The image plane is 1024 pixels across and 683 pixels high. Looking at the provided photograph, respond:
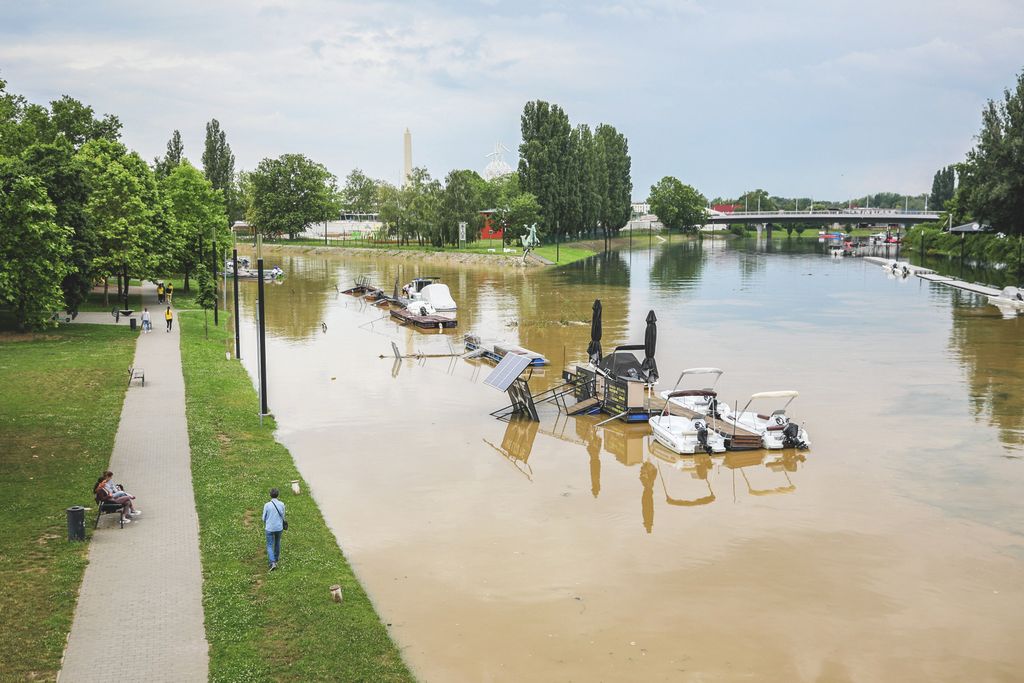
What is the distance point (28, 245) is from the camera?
34.2m

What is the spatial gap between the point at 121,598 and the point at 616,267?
3490 inches

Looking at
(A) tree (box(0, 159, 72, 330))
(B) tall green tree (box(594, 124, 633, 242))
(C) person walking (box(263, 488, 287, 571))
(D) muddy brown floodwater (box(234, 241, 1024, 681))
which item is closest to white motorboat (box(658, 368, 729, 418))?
(D) muddy brown floodwater (box(234, 241, 1024, 681))

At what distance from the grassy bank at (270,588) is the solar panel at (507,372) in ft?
22.4

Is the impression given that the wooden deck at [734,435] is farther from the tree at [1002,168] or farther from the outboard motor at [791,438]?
the tree at [1002,168]

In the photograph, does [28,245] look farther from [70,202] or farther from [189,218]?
[189,218]

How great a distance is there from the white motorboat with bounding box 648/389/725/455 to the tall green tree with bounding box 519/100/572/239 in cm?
8738

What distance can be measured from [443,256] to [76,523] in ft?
304

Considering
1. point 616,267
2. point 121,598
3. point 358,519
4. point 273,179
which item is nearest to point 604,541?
point 358,519

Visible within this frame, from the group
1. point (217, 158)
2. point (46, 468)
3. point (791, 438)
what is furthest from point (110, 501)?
point (217, 158)

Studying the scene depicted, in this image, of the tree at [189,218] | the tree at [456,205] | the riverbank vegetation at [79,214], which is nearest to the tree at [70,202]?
the riverbank vegetation at [79,214]

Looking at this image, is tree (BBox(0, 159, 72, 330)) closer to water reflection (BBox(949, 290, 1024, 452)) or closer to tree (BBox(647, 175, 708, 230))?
water reflection (BBox(949, 290, 1024, 452))

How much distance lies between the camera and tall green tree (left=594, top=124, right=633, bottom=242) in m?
134

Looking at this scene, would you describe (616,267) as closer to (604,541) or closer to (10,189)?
(10,189)

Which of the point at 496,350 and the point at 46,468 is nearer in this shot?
the point at 46,468
